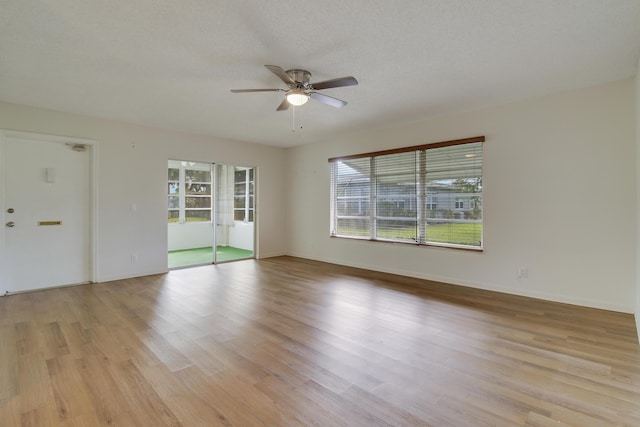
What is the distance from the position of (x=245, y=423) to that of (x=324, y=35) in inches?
110

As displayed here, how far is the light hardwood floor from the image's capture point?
1.81 metres

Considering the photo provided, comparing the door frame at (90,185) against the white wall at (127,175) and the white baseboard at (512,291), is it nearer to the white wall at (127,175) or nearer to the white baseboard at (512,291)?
the white wall at (127,175)

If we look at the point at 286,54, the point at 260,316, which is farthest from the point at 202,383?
the point at 286,54

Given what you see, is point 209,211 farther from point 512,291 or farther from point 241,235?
point 512,291

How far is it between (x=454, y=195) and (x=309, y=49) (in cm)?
319

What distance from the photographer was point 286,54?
2.81 metres

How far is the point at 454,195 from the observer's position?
475 centimetres

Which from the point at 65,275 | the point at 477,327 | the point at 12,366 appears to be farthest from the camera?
the point at 65,275

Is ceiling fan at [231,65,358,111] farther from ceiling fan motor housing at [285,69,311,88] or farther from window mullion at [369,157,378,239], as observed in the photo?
window mullion at [369,157,378,239]

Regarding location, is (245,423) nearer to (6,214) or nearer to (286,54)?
(286,54)

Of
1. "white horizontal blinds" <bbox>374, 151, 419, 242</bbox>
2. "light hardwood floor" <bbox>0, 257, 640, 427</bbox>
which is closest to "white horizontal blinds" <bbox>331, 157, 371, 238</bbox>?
"white horizontal blinds" <bbox>374, 151, 419, 242</bbox>

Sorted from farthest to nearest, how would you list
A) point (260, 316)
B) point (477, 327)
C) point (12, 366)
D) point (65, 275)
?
1. point (65, 275)
2. point (260, 316)
3. point (477, 327)
4. point (12, 366)

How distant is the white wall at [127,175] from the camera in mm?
4527

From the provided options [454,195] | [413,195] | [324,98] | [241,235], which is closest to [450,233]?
[454,195]
